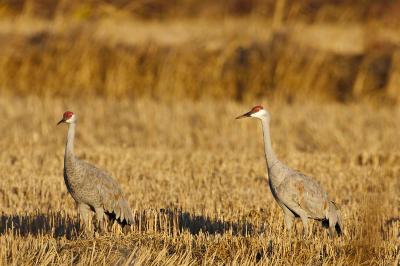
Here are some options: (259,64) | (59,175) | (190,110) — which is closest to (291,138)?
(190,110)

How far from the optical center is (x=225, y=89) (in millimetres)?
17094

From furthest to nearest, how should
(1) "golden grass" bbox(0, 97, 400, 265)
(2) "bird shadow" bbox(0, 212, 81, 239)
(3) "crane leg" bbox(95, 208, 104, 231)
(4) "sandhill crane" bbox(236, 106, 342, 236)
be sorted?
(3) "crane leg" bbox(95, 208, 104, 231) < (2) "bird shadow" bbox(0, 212, 81, 239) < (4) "sandhill crane" bbox(236, 106, 342, 236) < (1) "golden grass" bbox(0, 97, 400, 265)

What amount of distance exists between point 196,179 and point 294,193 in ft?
10.1

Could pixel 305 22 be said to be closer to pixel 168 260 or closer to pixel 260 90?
pixel 260 90

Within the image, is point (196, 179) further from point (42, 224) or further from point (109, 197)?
point (42, 224)

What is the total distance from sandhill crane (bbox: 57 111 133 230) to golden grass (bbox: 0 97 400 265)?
0.21 metres

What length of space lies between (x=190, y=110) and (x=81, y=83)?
105 inches

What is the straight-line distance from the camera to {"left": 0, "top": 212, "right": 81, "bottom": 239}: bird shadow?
8.32 meters

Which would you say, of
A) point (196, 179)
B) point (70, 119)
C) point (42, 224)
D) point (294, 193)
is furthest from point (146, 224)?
point (196, 179)

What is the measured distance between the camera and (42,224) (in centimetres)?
872

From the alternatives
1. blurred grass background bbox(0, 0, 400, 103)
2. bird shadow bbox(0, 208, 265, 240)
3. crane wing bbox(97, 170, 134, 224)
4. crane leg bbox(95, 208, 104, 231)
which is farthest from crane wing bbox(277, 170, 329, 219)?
blurred grass background bbox(0, 0, 400, 103)

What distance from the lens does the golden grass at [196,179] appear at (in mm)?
7145

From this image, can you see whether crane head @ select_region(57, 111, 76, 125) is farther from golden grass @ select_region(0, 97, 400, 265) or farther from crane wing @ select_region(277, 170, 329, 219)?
crane wing @ select_region(277, 170, 329, 219)

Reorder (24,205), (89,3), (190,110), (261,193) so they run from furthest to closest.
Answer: (89,3)
(190,110)
(261,193)
(24,205)
